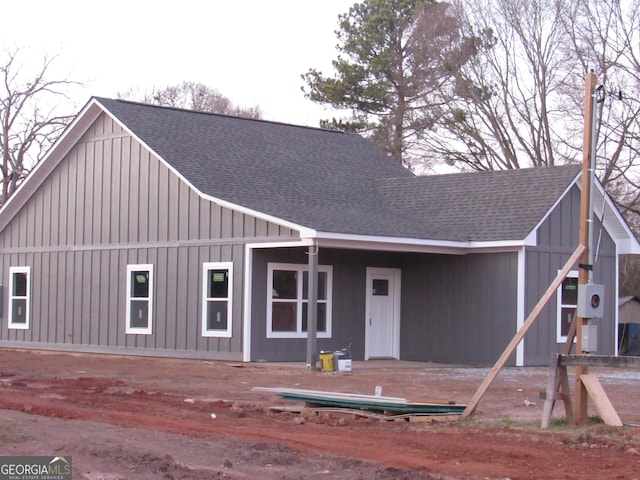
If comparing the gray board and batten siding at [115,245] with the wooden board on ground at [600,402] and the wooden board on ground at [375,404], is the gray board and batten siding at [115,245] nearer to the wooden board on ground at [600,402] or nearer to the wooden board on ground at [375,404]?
the wooden board on ground at [375,404]

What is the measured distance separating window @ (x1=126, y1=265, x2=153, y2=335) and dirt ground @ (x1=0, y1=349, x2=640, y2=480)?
5.94 metres

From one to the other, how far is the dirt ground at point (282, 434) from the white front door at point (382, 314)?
557cm

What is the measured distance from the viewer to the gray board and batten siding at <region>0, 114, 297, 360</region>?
76.1ft

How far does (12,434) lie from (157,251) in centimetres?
1417

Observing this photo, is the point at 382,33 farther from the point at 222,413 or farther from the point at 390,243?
the point at 222,413

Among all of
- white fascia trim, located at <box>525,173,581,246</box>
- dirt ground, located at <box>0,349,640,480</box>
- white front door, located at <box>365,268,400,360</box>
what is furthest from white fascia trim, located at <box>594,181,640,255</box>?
dirt ground, located at <box>0,349,640,480</box>

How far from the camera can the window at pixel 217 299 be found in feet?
74.3

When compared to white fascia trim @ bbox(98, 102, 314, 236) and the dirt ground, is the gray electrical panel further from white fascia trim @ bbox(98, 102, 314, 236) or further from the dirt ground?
white fascia trim @ bbox(98, 102, 314, 236)

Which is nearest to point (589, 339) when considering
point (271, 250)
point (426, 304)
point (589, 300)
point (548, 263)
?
point (589, 300)

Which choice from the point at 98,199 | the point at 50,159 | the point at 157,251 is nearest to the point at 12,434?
the point at 157,251

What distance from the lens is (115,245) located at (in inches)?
1017

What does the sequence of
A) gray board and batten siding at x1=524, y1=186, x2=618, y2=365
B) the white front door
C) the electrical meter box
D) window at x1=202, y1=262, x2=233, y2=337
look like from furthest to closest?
the white front door → gray board and batten siding at x1=524, y1=186, x2=618, y2=365 → window at x1=202, y1=262, x2=233, y2=337 → the electrical meter box

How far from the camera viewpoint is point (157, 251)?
2464 centimetres

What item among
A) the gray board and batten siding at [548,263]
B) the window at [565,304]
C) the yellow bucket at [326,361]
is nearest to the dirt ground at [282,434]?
the yellow bucket at [326,361]
